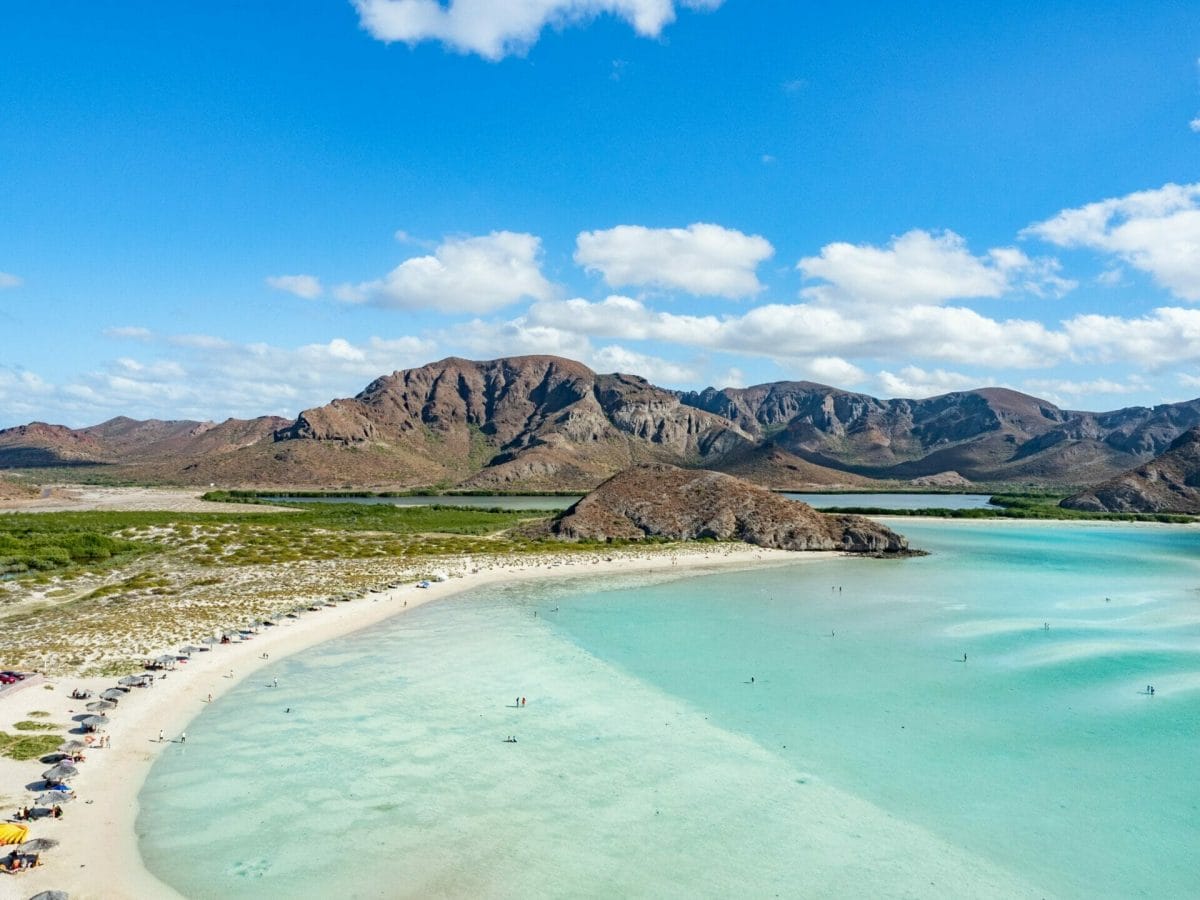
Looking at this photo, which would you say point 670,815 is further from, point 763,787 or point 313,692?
point 313,692

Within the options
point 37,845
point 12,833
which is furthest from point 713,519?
point 12,833

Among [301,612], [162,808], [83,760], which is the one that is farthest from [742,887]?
[301,612]

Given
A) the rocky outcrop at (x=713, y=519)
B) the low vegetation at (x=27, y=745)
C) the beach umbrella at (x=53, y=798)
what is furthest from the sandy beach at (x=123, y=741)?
the rocky outcrop at (x=713, y=519)

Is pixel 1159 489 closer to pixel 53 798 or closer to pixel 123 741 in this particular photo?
pixel 123 741

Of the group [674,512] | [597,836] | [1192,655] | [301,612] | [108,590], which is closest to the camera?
[597,836]

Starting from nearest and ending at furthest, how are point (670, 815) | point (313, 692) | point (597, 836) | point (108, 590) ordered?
point (597, 836)
point (670, 815)
point (313, 692)
point (108, 590)

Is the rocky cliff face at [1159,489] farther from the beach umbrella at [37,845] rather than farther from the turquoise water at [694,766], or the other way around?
the beach umbrella at [37,845]
